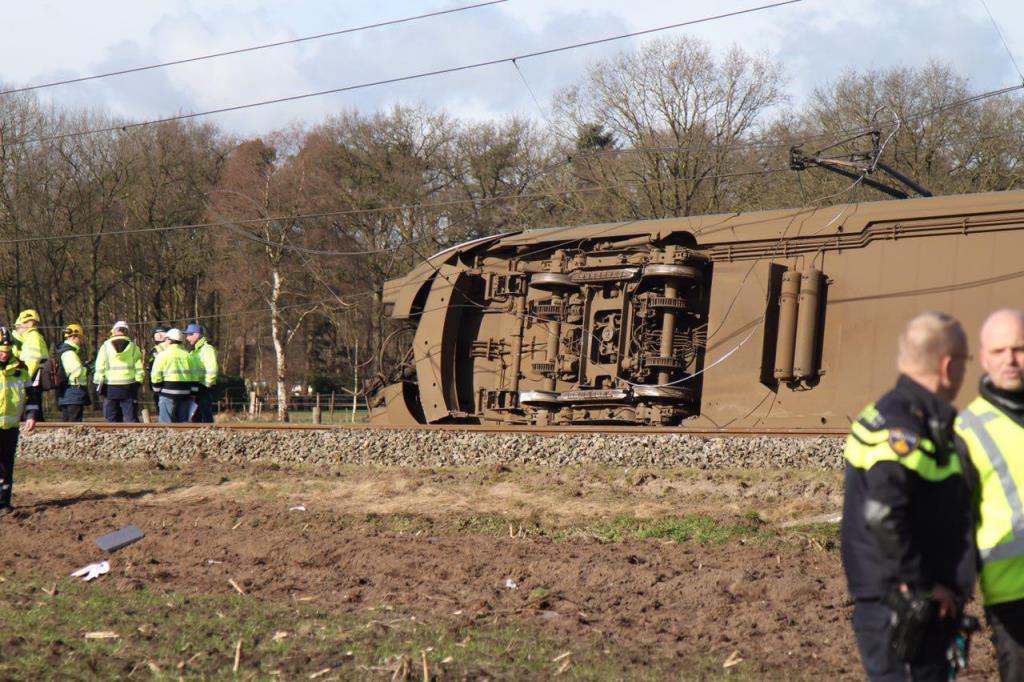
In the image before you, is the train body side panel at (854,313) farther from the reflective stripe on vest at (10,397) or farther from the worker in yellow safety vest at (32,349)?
the worker in yellow safety vest at (32,349)

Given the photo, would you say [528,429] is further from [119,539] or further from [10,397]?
[10,397]

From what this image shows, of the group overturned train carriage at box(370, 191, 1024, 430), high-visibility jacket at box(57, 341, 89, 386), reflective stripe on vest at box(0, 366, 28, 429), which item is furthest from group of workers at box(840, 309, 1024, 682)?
high-visibility jacket at box(57, 341, 89, 386)

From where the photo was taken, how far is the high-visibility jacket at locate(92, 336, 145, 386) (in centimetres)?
1956

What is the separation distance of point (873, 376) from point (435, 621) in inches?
308

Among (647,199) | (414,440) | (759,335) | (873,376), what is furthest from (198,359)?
(647,199)

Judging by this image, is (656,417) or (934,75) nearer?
(656,417)

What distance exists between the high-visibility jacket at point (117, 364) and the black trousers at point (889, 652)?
17.4 m

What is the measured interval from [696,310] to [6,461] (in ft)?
29.7

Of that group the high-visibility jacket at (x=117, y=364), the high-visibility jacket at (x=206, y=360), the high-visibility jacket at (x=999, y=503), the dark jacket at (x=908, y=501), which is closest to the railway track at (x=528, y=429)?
the high-visibility jacket at (x=117, y=364)

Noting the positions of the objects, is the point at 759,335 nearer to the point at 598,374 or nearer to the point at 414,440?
the point at 598,374

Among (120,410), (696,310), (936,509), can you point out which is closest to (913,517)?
(936,509)

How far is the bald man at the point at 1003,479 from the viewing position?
13.6ft

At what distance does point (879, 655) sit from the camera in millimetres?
3945

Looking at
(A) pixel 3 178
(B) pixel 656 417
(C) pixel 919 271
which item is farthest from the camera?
(A) pixel 3 178
